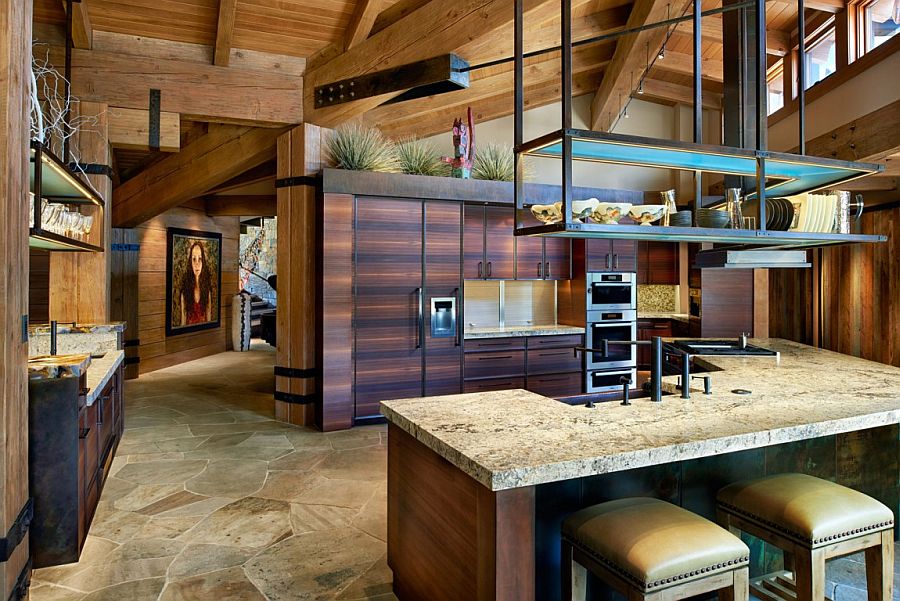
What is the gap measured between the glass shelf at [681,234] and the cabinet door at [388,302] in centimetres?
293

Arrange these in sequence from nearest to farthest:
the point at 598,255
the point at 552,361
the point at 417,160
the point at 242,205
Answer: the point at 417,160, the point at 552,361, the point at 598,255, the point at 242,205

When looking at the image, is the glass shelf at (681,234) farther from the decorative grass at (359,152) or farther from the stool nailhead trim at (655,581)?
the decorative grass at (359,152)

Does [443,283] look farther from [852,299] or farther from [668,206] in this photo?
[852,299]

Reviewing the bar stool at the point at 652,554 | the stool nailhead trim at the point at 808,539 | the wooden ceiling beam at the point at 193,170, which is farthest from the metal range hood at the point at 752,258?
the wooden ceiling beam at the point at 193,170

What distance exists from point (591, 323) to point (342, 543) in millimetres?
3993

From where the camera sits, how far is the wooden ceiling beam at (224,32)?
4.54 m

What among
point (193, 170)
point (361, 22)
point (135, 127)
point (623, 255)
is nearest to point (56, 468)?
point (135, 127)

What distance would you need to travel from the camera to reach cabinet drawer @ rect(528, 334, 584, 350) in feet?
19.7

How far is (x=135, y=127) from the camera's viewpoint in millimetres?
5059

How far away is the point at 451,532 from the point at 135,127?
477 cm

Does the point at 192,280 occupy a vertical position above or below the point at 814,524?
above

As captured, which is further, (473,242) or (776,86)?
(776,86)

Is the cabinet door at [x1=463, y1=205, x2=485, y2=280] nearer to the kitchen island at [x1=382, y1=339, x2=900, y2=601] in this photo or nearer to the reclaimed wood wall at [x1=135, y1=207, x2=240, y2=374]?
the kitchen island at [x1=382, y1=339, x2=900, y2=601]

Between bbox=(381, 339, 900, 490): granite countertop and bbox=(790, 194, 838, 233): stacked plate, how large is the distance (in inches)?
30.8
